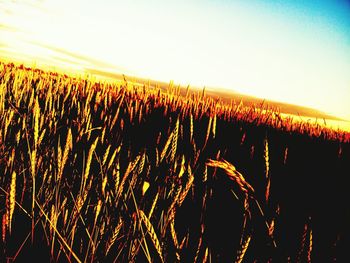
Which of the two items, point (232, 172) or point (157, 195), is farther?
point (157, 195)

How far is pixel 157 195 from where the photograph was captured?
75 cm

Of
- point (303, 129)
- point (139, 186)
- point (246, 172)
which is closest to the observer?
point (139, 186)

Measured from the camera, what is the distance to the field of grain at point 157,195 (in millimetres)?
702

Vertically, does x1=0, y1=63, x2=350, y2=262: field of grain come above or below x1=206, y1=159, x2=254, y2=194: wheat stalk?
below

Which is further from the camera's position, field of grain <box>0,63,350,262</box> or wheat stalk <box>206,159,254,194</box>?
field of grain <box>0,63,350,262</box>

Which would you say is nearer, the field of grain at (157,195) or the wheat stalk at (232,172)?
the wheat stalk at (232,172)

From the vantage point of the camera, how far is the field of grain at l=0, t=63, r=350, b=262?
70cm

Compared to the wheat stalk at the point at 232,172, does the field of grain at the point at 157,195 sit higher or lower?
lower

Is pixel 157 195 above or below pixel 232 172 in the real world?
below

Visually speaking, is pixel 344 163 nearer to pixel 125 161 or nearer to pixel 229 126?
pixel 229 126

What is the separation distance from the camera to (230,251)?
3.43 ft

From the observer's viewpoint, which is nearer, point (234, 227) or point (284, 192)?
point (234, 227)

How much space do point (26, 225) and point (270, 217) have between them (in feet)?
2.45

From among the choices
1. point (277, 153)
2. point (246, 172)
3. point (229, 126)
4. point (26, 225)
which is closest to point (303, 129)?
point (229, 126)
